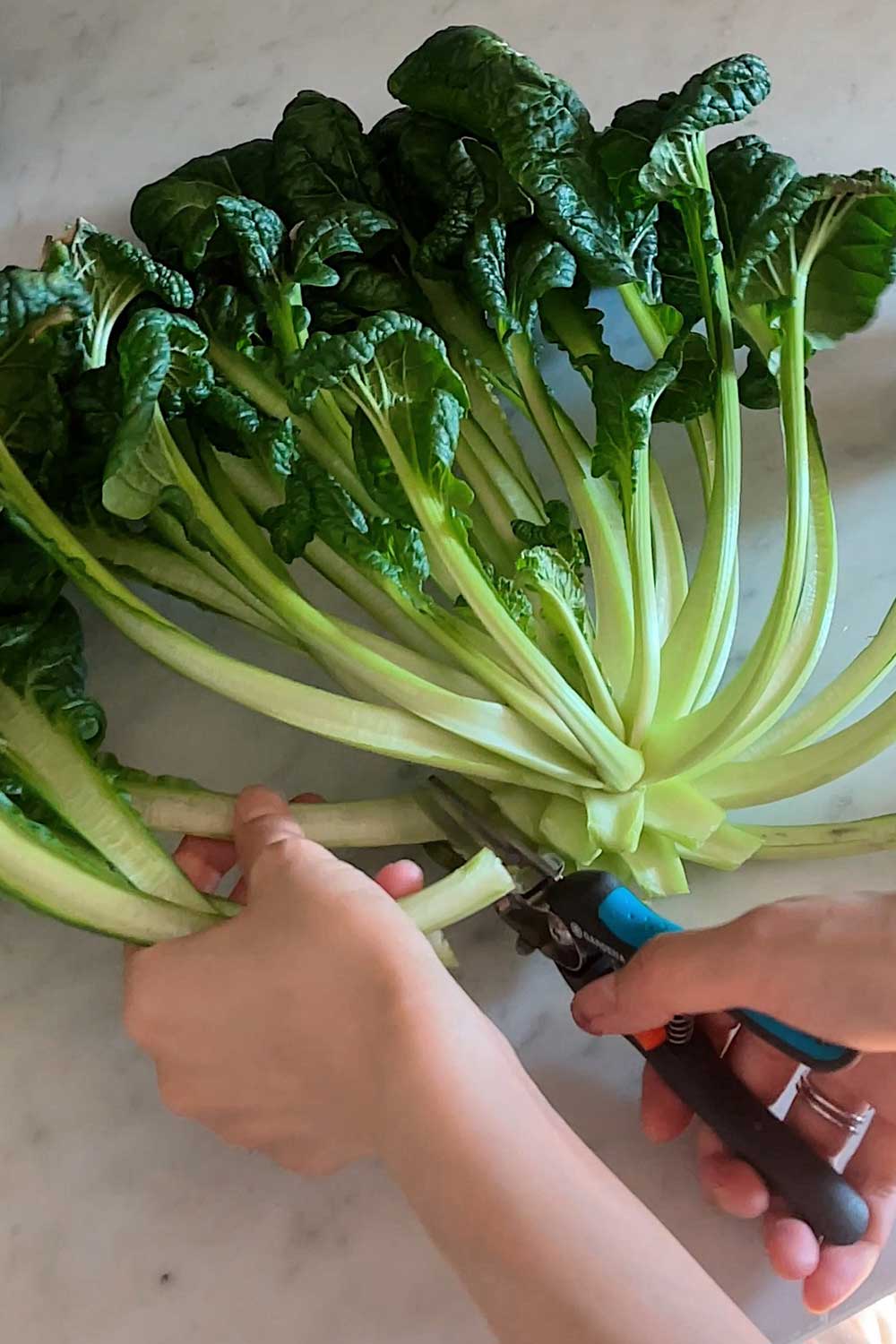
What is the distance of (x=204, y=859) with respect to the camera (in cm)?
75

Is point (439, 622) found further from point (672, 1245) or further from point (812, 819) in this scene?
point (672, 1245)

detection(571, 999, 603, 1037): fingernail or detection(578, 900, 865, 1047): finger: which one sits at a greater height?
detection(578, 900, 865, 1047): finger

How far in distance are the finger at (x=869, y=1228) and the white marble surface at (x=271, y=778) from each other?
1.2 inches

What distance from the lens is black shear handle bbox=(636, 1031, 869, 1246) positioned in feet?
1.97

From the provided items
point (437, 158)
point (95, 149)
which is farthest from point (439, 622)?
point (95, 149)

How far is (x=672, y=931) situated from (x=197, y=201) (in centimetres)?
60

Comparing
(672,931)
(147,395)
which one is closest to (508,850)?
(672,931)

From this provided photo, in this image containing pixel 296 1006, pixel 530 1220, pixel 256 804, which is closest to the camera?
pixel 530 1220

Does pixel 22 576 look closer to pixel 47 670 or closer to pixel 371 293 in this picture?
pixel 47 670

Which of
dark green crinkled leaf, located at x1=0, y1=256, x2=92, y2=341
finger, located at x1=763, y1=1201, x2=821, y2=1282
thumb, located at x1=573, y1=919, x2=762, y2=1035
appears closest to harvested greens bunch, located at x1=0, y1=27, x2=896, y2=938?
dark green crinkled leaf, located at x1=0, y1=256, x2=92, y2=341

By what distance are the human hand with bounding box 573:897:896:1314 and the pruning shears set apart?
0.7 inches

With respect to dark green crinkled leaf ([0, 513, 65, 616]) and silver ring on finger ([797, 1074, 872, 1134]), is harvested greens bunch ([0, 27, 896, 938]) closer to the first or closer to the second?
dark green crinkled leaf ([0, 513, 65, 616])

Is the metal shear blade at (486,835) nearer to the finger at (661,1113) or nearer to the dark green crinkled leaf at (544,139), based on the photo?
the finger at (661,1113)

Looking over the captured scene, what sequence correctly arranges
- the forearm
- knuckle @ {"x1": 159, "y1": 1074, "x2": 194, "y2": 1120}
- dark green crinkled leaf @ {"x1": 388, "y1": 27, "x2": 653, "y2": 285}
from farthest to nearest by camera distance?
dark green crinkled leaf @ {"x1": 388, "y1": 27, "x2": 653, "y2": 285} → knuckle @ {"x1": 159, "y1": 1074, "x2": 194, "y2": 1120} → the forearm
